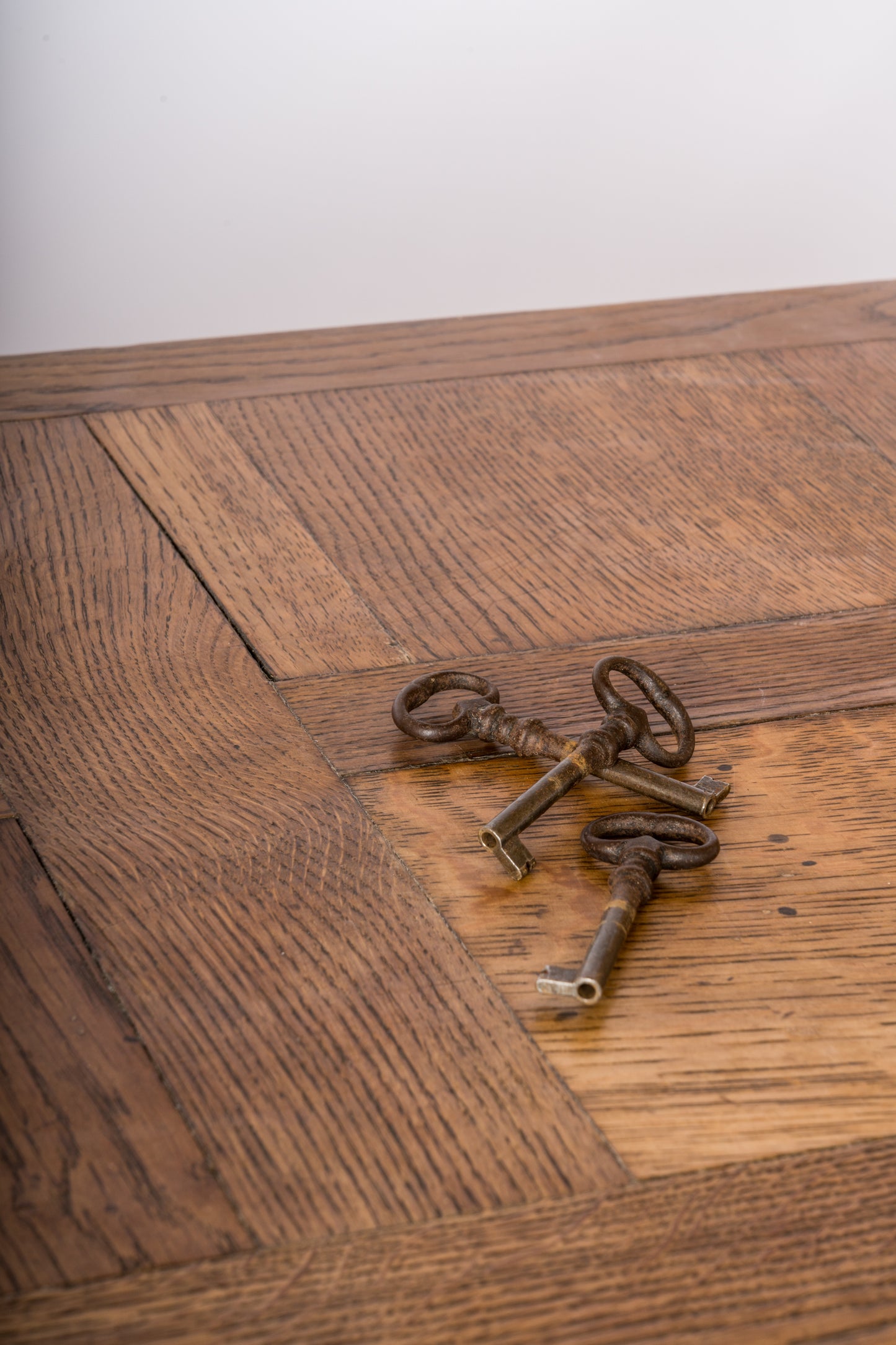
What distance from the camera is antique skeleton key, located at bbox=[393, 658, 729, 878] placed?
0.64 m

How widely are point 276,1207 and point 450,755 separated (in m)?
0.28

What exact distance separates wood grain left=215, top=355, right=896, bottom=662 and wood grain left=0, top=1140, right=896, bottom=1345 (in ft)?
1.19

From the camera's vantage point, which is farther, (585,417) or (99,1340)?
(585,417)

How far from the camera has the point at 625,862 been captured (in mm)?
602

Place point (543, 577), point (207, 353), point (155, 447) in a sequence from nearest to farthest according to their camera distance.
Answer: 1. point (543, 577)
2. point (155, 447)
3. point (207, 353)

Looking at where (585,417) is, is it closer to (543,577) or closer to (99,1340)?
(543,577)

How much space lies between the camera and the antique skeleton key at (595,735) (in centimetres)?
64

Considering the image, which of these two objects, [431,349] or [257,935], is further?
[431,349]

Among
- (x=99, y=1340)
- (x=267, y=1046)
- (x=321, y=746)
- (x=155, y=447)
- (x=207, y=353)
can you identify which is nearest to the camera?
(x=99, y=1340)

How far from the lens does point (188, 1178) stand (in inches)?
18.6

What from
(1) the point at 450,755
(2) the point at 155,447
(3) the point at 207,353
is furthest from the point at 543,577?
(3) the point at 207,353

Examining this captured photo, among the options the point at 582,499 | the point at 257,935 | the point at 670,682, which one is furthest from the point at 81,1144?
the point at 582,499

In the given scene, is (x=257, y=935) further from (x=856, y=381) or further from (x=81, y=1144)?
(x=856, y=381)

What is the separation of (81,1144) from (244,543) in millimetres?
459
